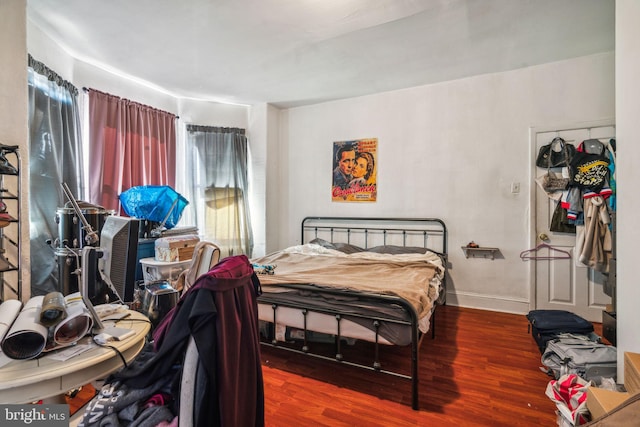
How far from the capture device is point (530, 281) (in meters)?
3.09

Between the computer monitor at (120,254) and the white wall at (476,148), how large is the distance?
9.99 feet

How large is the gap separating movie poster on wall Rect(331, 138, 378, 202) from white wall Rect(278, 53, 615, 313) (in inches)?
3.5

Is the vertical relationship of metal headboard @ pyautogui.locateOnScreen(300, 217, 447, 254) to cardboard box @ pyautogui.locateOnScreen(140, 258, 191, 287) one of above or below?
above

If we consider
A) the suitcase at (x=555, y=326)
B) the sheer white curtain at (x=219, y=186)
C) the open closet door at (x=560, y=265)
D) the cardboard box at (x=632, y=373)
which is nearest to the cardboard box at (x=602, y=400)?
the cardboard box at (x=632, y=373)

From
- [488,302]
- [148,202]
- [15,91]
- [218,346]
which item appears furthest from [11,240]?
[488,302]

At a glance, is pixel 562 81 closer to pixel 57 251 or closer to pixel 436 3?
pixel 436 3

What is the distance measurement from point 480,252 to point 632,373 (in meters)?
2.03

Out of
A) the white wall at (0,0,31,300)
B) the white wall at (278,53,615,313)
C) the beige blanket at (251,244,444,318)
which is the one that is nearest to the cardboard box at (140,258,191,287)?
the beige blanket at (251,244,444,318)

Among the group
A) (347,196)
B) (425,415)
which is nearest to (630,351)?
(425,415)

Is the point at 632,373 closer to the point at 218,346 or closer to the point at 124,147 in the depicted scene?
the point at 218,346

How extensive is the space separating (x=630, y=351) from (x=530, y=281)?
1.68 metres

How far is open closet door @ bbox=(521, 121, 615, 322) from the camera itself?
2.86m

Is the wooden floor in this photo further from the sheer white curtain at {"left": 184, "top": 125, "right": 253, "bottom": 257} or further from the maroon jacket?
the sheer white curtain at {"left": 184, "top": 125, "right": 253, "bottom": 257}
